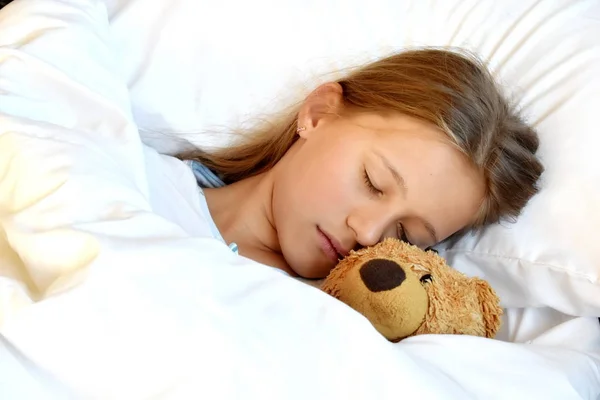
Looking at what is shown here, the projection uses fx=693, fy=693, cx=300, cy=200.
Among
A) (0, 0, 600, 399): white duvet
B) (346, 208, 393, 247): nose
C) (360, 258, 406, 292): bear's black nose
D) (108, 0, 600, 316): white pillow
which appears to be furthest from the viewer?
(108, 0, 600, 316): white pillow

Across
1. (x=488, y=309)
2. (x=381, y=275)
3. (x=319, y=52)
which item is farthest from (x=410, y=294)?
(x=319, y=52)

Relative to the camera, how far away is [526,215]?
0.98 meters

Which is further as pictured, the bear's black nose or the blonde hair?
the blonde hair

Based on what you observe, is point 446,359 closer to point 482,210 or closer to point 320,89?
point 482,210

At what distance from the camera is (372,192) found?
3.03 ft

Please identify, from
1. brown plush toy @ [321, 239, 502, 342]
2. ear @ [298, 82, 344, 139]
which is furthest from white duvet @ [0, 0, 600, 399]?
ear @ [298, 82, 344, 139]

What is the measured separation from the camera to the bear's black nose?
71cm

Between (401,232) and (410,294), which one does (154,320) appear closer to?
(410,294)

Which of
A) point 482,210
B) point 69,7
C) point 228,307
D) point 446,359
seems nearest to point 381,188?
point 482,210

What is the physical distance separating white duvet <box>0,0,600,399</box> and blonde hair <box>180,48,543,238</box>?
0.28 m

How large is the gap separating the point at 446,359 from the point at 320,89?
536mm

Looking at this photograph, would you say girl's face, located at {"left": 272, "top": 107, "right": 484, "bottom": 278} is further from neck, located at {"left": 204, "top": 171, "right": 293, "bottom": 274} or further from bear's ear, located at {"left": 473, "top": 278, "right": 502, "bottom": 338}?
bear's ear, located at {"left": 473, "top": 278, "right": 502, "bottom": 338}

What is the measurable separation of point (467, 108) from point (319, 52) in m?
0.28

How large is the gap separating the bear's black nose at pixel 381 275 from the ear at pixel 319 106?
1.16ft
